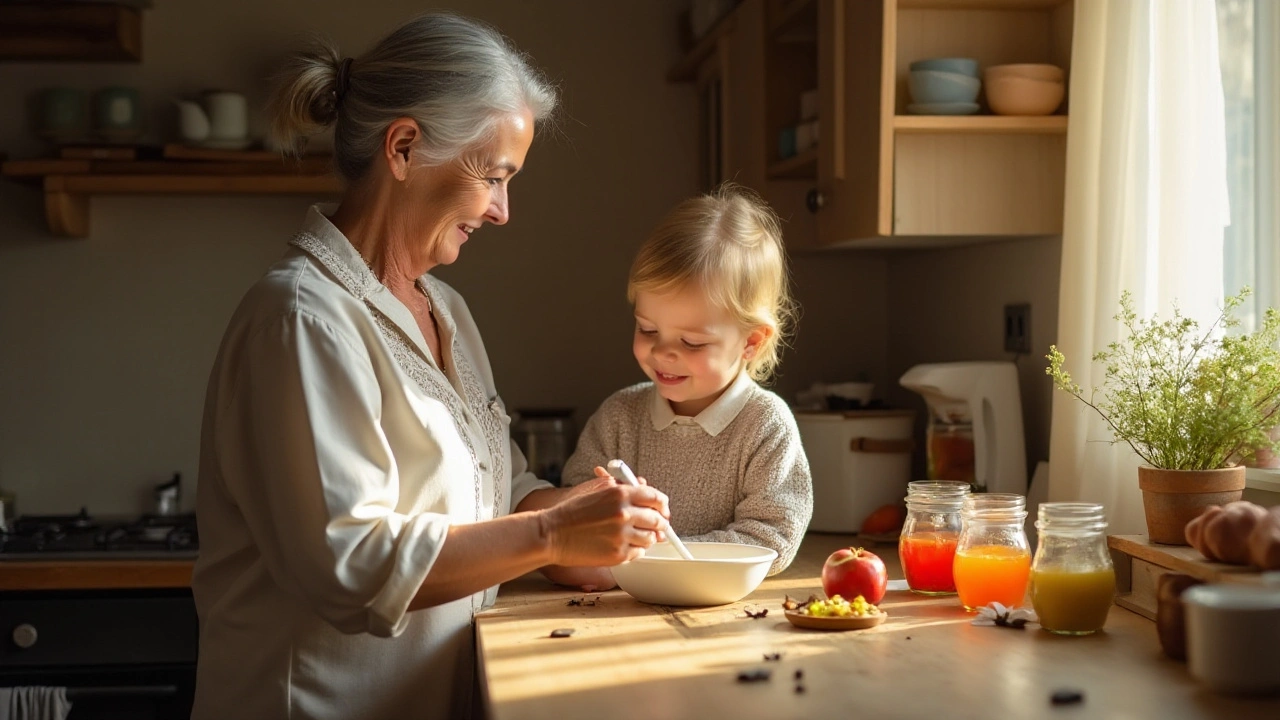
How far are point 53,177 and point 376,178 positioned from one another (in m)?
1.88

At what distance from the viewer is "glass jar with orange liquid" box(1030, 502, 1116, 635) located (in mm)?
1405

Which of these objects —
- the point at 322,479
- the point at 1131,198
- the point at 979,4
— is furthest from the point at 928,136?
the point at 322,479

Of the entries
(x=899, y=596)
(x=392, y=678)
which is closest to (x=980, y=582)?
(x=899, y=596)

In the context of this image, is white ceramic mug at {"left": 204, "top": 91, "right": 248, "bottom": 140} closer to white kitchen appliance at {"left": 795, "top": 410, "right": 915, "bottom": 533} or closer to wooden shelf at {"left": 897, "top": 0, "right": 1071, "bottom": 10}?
white kitchen appliance at {"left": 795, "top": 410, "right": 915, "bottom": 533}

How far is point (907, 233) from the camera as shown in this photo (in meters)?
2.17

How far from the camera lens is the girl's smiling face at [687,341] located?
1.79 metres

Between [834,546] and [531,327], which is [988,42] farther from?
[531,327]

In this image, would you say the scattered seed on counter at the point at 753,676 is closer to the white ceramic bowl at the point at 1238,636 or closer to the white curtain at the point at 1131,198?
the white ceramic bowl at the point at 1238,636

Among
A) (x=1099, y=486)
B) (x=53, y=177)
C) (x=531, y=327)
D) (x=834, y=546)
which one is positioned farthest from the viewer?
(x=531, y=327)

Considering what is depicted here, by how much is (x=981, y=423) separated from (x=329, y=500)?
4.35ft

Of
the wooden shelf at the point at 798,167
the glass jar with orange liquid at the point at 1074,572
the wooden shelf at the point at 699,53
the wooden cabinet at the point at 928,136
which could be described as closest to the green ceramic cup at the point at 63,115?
the wooden shelf at the point at 699,53

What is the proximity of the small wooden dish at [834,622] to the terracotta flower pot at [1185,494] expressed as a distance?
13.8 inches

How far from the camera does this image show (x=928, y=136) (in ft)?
7.06

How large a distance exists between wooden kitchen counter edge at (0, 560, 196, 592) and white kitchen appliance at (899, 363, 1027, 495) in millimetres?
1544
